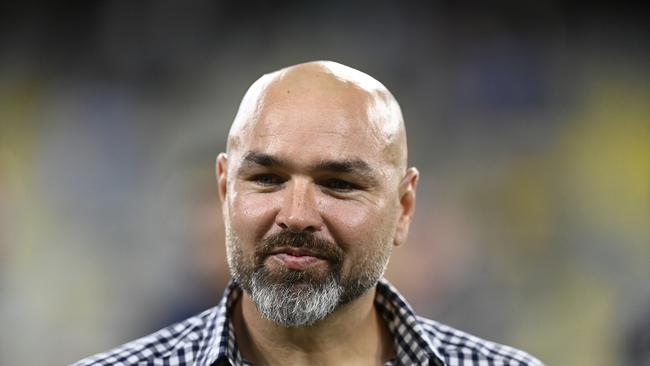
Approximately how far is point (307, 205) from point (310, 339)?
26cm

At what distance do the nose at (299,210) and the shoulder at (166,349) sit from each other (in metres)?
0.27

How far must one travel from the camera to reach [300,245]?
1.29 meters

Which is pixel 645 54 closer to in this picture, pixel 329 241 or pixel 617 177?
pixel 617 177

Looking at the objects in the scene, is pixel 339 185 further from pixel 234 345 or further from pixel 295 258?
pixel 234 345

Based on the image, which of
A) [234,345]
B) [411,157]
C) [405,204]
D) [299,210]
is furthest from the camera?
[411,157]

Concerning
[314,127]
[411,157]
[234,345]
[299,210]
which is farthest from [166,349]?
[411,157]

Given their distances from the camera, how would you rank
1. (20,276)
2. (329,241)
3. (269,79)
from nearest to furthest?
(329,241) < (269,79) < (20,276)

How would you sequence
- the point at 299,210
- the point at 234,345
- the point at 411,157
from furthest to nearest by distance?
the point at 411,157, the point at 234,345, the point at 299,210

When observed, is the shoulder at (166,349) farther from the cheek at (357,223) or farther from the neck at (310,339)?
the cheek at (357,223)

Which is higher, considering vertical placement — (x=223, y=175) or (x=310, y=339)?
(x=223, y=175)

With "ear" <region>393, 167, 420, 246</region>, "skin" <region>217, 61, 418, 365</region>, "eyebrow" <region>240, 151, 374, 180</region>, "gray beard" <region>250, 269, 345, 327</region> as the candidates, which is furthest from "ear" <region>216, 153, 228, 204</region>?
"ear" <region>393, 167, 420, 246</region>

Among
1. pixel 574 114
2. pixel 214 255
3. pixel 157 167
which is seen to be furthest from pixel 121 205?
pixel 574 114

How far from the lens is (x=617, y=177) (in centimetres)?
266

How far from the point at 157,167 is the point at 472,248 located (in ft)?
3.43
